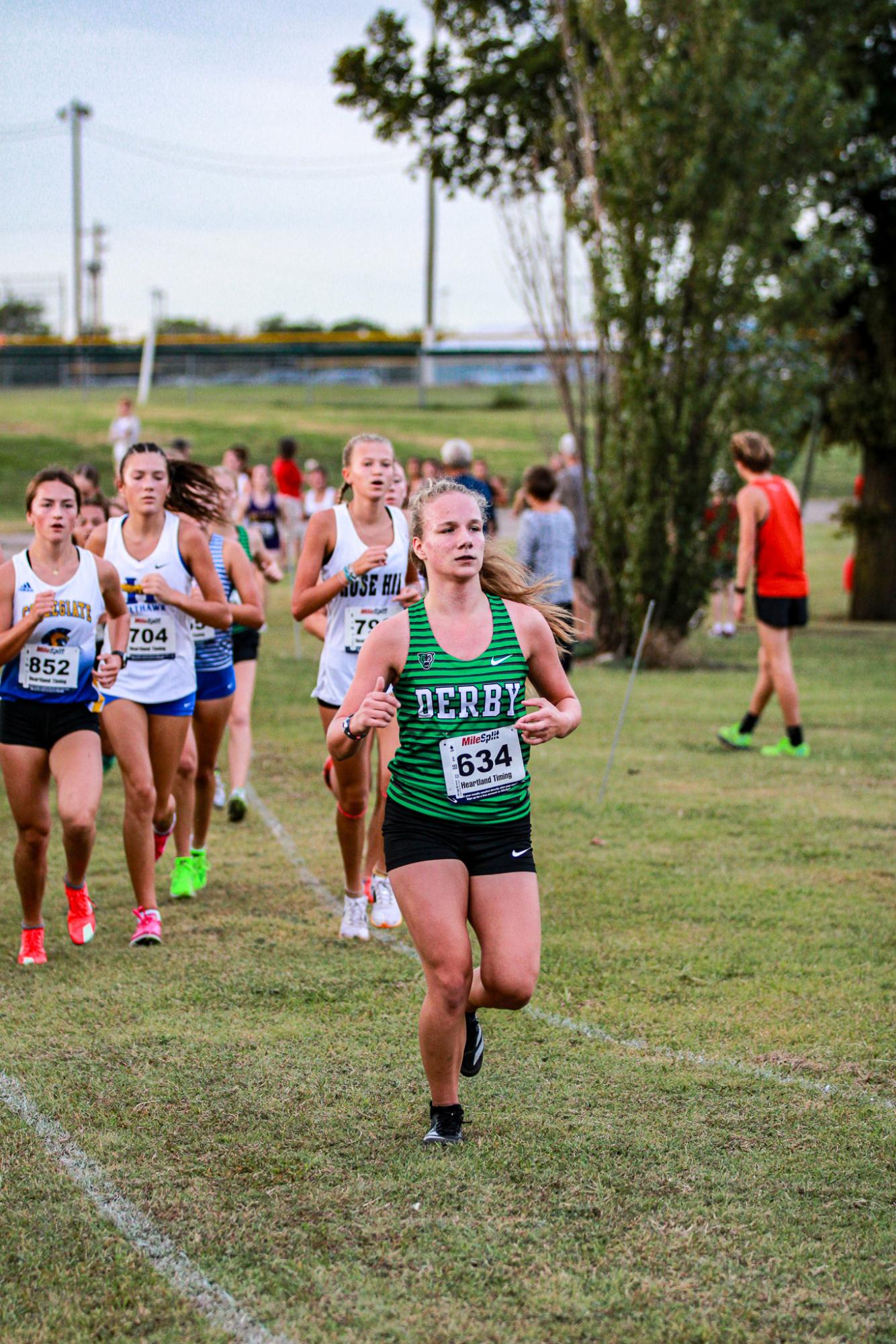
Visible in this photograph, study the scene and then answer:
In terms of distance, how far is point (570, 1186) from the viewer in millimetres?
4203

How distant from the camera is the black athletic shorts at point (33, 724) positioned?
6.32 meters

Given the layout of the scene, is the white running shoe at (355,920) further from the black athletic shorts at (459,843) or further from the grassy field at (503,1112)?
the black athletic shorts at (459,843)


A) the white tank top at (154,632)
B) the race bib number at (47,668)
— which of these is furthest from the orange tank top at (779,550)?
the race bib number at (47,668)

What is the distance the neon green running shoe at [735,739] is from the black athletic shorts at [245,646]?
410 centimetres

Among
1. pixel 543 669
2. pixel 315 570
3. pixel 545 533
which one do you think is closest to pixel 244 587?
pixel 315 570

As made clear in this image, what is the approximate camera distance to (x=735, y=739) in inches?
460

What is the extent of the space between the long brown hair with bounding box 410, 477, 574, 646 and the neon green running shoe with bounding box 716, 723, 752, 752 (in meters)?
6.92

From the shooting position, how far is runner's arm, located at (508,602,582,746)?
14.8 feet

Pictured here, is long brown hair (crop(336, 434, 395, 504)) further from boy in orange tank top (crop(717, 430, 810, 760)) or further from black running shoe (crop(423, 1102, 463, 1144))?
boy in orange tank top (crop(717, 430, 810, 760))

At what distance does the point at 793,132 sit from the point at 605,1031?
12.8 m

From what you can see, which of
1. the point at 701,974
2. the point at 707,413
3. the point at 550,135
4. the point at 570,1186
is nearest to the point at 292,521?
the point at 550,135

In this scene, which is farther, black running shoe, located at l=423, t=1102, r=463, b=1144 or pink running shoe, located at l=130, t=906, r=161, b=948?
pink running shoe, located at l=130, t=906, r=161, b=948

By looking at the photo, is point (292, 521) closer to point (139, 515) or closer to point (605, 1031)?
point (139, 515)

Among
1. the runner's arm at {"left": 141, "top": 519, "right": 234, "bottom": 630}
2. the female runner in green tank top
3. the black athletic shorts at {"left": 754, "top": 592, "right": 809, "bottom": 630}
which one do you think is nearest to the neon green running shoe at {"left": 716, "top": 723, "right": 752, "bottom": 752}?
the black athletic shorts at {"left": 754, "top": 592, "right": 809, "bottom": 630}
